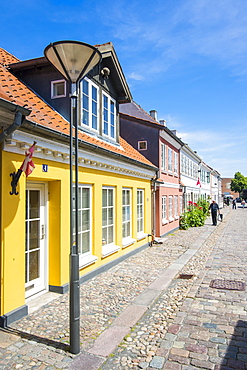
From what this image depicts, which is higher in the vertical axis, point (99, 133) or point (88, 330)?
point (99, 133)

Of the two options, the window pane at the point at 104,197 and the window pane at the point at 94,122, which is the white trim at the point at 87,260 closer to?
the window pane at the point at 104,197

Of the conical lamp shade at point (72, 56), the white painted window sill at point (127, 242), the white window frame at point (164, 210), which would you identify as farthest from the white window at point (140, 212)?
the conical lamp shade at point (72, 56)

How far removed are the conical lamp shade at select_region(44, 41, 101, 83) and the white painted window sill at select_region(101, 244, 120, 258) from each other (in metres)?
5.05

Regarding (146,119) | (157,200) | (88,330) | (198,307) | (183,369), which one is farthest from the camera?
(146,119)

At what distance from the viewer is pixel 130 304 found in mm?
5449

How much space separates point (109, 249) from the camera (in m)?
8.19

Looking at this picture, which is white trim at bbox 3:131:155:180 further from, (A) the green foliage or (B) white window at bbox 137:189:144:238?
(A) the green foliage

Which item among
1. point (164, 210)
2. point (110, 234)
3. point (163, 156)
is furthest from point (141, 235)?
point (163, 156)

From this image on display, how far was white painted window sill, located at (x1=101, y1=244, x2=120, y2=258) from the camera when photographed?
7.75 m

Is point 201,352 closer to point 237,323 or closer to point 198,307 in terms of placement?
point 237,323

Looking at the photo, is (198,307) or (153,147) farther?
(153,147)

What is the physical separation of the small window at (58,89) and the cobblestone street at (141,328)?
463 centimetres

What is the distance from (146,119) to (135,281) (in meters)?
10.2

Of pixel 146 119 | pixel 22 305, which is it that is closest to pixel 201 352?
pixel 22 305
